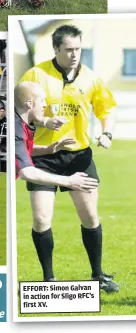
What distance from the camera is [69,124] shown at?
5570 millimetres

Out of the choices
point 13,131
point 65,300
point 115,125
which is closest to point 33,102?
point 13,131

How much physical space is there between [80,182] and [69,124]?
44 cm

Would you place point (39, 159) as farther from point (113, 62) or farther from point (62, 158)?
point (113, 62)

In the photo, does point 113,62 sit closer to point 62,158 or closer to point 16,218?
point 62,158

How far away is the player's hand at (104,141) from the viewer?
560 cm

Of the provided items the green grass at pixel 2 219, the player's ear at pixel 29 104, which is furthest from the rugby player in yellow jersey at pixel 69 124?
the green grass at pixel 2 219

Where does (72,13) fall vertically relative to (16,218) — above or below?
above

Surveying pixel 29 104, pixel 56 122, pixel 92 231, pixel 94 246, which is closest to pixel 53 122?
pixel 56 122

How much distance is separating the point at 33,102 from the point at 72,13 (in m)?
0.77

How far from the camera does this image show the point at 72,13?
5.71 meters

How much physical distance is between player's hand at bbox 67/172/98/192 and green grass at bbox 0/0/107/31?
1238mm

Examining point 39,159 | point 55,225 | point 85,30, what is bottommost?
point 55,225

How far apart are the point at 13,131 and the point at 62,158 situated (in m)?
0.42

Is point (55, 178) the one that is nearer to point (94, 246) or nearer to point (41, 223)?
point (41, 223)
